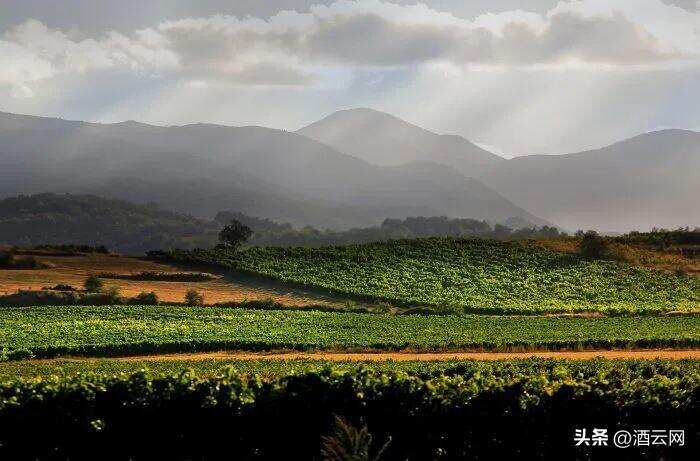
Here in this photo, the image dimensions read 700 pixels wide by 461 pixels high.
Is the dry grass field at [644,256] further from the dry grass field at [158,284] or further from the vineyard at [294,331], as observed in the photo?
the dry grass field at [158,284]

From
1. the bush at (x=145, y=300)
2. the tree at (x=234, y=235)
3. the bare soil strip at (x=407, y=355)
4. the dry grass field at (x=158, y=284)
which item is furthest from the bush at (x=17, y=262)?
the bare soil strip at (x=407, y=355)

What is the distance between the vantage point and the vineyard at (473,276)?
72.9 m

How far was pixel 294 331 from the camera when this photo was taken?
50219 mm

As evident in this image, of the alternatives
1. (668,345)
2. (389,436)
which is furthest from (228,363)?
(668,345)

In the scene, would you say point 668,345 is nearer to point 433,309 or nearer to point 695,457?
point 433,309

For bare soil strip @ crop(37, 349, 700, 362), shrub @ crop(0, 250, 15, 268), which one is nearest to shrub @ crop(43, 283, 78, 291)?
shrub @ crop(0, 250, 15, 268)

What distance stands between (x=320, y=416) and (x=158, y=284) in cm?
6600

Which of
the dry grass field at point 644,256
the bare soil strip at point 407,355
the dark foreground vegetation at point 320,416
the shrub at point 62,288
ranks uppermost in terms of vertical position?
the dry grass field at point 644,256

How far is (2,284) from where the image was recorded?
7638 centimetres

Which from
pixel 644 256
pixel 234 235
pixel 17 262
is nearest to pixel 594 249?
pixel 644 256

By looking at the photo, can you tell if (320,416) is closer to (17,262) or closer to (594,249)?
(17,262)

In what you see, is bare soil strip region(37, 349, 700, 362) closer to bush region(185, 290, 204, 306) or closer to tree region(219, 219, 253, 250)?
bush region(185, 290, 204, 306)

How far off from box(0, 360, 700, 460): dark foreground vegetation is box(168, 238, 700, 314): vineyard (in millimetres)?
48246

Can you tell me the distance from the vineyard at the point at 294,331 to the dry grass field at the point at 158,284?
12.1 metres
